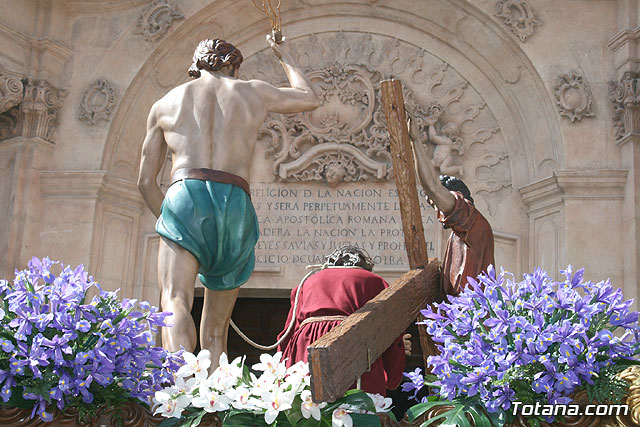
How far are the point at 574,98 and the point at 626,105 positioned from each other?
0.55m

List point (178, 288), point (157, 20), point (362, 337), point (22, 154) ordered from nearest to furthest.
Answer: point (362, 337), point (178, 288), point (22, 154), point (157, 20)

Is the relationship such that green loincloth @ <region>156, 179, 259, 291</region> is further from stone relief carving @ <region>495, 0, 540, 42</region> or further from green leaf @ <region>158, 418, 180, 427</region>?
stone relief carving @ <region>495, 0, 540, 42</region>

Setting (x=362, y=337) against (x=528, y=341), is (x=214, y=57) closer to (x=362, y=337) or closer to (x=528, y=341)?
(x=362, y=337)

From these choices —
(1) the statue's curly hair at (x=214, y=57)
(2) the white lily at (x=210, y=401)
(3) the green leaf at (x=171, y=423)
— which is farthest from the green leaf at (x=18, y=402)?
(1) the statue's curly hair at (x=214, y=57)

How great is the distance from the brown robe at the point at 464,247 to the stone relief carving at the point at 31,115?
5840mm

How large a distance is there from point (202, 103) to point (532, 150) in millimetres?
5794

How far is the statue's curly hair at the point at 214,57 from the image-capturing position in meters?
5.16

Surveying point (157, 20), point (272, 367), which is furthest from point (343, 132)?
point (272, 367)

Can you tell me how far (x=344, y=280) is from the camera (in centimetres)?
592

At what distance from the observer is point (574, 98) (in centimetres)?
959

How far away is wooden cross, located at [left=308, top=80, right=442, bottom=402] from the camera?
2979mm

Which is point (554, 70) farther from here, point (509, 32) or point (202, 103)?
point (202, 103)

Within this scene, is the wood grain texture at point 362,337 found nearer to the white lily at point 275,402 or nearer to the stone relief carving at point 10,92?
the white lily at point 275,402

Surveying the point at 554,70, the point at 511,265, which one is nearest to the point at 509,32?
the point at 554,70
